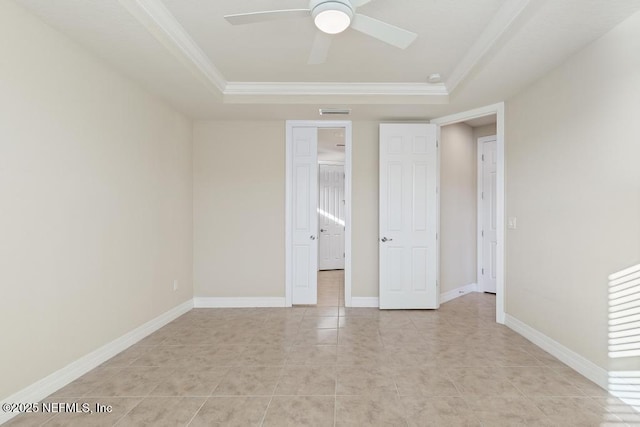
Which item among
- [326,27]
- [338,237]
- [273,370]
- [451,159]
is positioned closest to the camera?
[326,27]

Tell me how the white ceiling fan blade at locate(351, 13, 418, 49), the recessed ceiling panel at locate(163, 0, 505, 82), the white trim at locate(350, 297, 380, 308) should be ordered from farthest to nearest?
the white trim at locate(350, 297, 380, 308), the recessed ceiling panel at locate(163, 0, 505, 82), the white ceiling fan blade at locate(351, 13, 418, 49)

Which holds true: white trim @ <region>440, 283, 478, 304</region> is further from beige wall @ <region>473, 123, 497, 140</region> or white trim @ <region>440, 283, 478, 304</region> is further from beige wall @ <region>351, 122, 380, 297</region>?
beige wall @ <region>473, 123, 497, 140</region>

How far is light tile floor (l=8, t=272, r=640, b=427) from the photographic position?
2.02 meters

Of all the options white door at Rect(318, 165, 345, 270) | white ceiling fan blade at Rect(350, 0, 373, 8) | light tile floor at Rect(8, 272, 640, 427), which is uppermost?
white ceiling fan blade at Rect(350, 0, 373, 8)

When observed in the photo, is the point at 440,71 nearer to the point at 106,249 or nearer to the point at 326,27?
the point at 326,27

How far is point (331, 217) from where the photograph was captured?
317 inches

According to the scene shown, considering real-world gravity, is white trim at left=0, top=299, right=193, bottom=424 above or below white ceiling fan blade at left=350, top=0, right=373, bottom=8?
below

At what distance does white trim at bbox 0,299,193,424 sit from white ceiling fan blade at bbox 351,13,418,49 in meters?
3.10

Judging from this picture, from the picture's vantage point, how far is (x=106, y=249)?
9.34 feet

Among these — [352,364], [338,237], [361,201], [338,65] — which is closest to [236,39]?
[338,65]

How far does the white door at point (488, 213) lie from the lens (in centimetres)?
519

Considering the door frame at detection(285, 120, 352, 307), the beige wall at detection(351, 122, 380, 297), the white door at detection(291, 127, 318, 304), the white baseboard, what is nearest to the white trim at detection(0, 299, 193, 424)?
the white baseboard

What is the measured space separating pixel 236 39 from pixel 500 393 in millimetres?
3416

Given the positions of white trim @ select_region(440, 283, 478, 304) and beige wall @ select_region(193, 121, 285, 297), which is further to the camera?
white trim @ select_region(440, 283, 478, 304)
